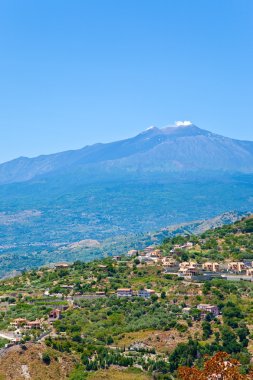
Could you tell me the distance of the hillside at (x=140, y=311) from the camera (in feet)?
141

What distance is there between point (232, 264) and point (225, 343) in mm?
23722

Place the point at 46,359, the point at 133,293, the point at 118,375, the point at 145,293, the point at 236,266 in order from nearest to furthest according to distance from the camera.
A: the point at 118,375, the point at 46,359, the point at 145,293, the point at 133,293, the point at 236,266

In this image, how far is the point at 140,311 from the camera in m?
54.5

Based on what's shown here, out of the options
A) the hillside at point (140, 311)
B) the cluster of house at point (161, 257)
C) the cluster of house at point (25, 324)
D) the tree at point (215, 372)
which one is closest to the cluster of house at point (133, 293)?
the hillside at point (140, 311)

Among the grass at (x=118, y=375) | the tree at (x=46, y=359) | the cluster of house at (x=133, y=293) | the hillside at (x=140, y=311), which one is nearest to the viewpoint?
the grass at (x=118, y=375)

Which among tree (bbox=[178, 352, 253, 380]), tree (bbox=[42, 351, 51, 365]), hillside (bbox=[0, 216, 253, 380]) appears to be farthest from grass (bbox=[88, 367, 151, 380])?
tree (bbox=[178, 352, 253, 380])

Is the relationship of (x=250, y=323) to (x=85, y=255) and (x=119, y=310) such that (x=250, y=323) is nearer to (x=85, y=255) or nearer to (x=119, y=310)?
(x=119, y=310)

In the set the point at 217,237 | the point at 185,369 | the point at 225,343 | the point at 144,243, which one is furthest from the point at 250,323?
the point at 144,243

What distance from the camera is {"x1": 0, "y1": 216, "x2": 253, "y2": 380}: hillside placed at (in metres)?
43.1

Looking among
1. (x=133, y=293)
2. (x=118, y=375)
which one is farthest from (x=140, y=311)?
(x=118, y=375)

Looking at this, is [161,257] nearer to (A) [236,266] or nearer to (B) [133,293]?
(A) [236,266]

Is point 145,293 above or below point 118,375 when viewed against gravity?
above

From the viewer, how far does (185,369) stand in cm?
2325

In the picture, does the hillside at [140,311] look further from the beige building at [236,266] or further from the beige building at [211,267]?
the beige building at [211,267]
